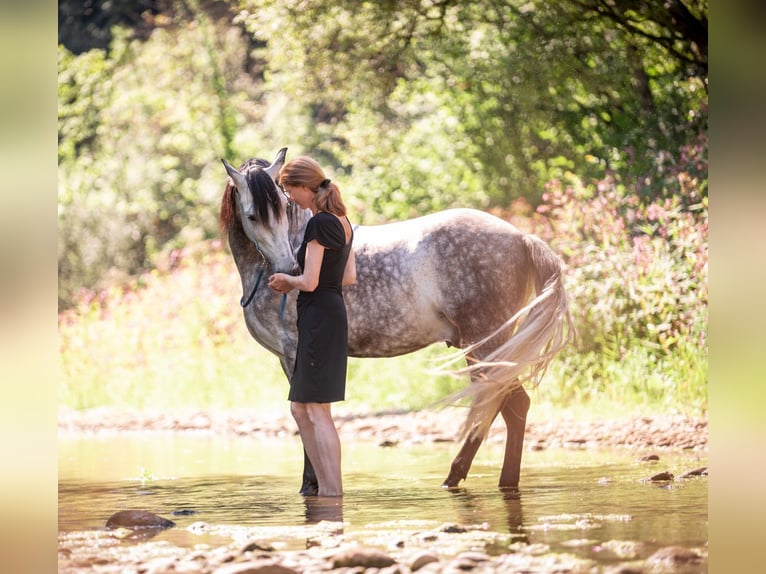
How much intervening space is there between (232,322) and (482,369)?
6.31 meters

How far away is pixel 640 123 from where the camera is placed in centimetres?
1070

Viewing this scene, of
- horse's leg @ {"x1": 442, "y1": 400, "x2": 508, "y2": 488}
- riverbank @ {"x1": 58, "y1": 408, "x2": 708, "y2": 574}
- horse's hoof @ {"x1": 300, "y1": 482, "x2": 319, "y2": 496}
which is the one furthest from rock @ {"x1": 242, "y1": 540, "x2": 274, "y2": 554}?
horse's leg @ {"x1": 442, "y1": 400, "x2": 508, "y2": 488}

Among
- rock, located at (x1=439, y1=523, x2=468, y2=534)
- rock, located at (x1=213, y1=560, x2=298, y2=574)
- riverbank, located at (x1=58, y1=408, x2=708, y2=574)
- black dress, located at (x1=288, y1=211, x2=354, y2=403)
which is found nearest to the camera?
rock, located at (x1=213, y1=560, x2=298, y2=574)

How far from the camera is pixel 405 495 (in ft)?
19.5

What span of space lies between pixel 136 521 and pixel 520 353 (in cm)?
202

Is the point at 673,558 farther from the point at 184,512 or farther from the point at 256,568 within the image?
the point at 184,512

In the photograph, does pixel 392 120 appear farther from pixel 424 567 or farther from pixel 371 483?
pixel 424 567

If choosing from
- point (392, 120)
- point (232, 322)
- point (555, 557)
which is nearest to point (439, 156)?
point (392, 120)

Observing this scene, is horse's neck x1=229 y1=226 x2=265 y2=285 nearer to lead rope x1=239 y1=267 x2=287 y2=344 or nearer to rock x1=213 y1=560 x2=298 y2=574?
lead rope x1=239 y1=267 x2=287 y2=344

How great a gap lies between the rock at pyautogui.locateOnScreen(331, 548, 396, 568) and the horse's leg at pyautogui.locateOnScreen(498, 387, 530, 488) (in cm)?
215

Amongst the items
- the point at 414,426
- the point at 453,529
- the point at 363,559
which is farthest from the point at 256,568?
the point at 414,426

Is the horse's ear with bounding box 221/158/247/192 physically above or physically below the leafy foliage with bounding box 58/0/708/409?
below

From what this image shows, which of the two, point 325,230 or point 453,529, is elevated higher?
point 325,230

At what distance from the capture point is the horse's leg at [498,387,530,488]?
6.09 metres
